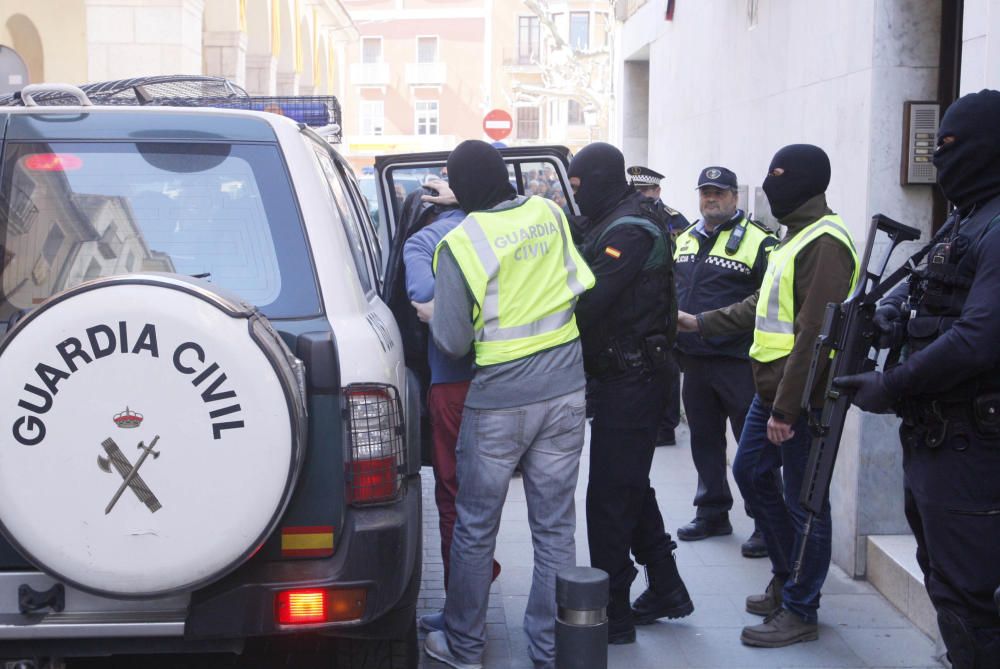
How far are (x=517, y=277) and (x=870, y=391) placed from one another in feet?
4.26

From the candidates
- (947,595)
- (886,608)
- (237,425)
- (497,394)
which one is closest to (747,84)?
(886,608)

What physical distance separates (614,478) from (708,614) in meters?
1.00

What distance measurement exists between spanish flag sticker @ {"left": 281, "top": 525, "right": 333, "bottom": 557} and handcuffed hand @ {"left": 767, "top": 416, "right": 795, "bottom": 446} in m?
1.92

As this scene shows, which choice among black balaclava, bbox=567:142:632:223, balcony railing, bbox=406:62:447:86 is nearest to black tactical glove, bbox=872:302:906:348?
black balaclava, bbox=567:142:632:223

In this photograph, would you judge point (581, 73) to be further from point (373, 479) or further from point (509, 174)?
point (373, 479)

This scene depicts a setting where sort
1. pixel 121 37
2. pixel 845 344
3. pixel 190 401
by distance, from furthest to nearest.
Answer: pixel 121 37 < pixel 845 344 < pixel 190 401

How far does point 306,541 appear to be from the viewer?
315 cm

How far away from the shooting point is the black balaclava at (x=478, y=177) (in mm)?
4137

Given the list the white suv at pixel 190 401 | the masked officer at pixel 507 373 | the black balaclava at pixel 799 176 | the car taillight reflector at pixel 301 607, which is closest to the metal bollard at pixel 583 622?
the white suv at pixel 190 401

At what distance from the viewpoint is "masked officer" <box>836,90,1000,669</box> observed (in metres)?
3.06

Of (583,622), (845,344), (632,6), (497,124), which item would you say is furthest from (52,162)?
(497,124)

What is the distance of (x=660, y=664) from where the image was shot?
4.52 meters

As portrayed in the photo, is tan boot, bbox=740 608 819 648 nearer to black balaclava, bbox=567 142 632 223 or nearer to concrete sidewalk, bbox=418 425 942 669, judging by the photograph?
A: concrete sidewalk, bbox=418 425 942 669

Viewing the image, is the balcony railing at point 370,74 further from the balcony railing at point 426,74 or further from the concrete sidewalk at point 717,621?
the concrete sidewalk at point 717,621
